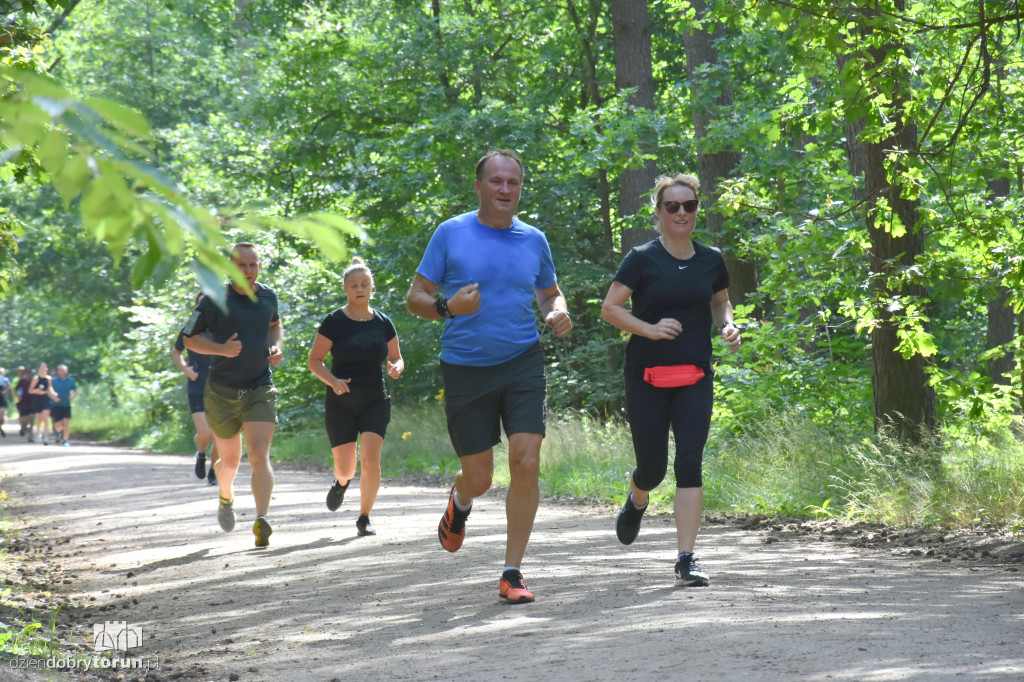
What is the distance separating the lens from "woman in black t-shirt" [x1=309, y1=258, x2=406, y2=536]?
9.26 meters

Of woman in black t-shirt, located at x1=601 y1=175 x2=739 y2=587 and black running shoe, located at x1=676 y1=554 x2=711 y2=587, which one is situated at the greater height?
woman in black t-shirt, located at x1=601 y1=175 x2=739 y2=587

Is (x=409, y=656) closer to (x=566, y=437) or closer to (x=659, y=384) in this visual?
(x=659, y=384)

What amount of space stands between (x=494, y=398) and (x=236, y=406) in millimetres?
3394

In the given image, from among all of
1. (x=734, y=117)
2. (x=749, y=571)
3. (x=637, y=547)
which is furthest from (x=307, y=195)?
(x=749, y=571)

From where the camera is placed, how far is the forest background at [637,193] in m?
7.42

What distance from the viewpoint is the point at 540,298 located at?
671cm

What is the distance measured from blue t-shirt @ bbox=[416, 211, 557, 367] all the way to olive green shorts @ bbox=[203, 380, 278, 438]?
119 inches

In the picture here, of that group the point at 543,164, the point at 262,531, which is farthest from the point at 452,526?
the point at 543,164

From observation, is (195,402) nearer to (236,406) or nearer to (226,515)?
(226,515)

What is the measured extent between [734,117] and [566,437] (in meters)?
4.83

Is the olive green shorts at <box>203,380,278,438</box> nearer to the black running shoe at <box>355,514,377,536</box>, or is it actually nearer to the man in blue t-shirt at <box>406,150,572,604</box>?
the black running shoe at <box>355,514,377,536</box>

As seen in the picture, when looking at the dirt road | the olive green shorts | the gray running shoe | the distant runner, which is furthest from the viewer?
the distant runner

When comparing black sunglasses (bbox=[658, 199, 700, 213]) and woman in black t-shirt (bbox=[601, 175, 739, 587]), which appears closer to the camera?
woman in black t-shirt (bbox=[601, 175, 739, 587])

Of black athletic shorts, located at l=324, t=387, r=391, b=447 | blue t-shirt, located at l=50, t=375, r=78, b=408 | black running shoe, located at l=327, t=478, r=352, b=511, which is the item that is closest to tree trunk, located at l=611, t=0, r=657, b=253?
black running shoe, located at l=327, t=478, r=352, b=511
